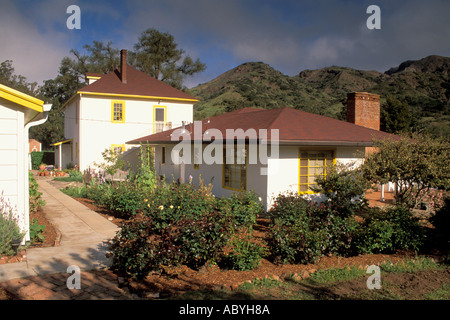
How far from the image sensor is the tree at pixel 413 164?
9141 mm

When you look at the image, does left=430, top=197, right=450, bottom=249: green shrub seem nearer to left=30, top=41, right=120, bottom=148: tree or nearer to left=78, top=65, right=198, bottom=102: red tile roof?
left=78, top=65, right=198, bottom=102: red tile roof

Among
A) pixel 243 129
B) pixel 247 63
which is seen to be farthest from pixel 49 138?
pixel 243 129

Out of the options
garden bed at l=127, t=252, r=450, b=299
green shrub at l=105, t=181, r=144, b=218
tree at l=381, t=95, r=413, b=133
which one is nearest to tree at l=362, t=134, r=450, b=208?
garden bed at l=127, t=252, r=450, b=299

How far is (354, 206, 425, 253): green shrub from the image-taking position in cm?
757

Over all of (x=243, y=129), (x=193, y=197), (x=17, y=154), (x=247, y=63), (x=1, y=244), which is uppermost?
(x=247, y=63)

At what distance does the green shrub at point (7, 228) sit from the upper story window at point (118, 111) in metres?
19.2

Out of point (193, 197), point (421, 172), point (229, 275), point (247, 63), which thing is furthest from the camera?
point (247, 63)

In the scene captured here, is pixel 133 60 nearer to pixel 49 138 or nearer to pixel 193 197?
pixel 49 138

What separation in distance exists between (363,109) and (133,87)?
16054 mm

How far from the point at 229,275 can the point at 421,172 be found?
6073 mm

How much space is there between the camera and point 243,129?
547 inches

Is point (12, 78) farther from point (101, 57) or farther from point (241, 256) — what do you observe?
point (241, 256)

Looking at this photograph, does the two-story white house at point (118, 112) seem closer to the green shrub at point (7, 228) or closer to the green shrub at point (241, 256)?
the green shrub at point (7, 228)

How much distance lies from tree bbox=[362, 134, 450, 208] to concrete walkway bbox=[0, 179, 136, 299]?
6950mm
